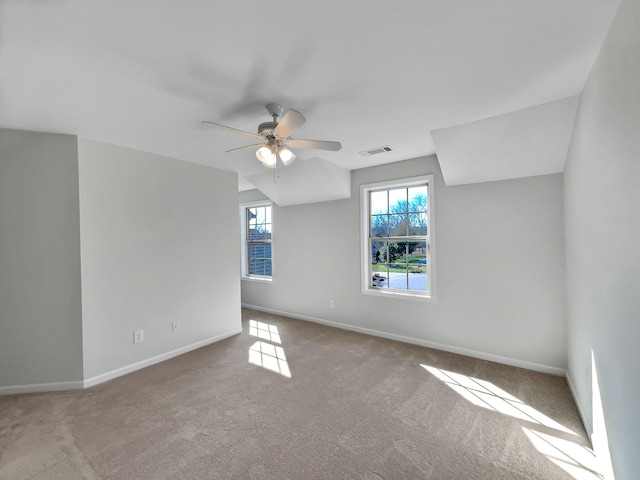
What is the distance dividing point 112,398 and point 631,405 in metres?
3.55

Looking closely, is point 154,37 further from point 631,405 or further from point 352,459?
point 631,405

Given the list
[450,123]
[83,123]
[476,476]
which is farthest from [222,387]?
[450,123]

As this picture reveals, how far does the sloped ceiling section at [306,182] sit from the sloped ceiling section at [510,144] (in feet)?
4.73

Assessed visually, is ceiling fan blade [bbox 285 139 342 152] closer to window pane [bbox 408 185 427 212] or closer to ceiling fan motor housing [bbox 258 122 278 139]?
ceiling fan motor housing [bbox 258 122 278 139]

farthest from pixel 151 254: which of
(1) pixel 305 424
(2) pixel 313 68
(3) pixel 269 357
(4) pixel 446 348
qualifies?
(4) pixel 446 348

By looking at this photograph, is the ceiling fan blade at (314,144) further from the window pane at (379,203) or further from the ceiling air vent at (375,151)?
the window pane at (379,203)

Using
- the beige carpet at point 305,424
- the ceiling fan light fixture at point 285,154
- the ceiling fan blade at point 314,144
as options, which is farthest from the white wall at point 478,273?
the ceiling fan light fixture at point 285,154

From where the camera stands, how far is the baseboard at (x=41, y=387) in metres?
2.60

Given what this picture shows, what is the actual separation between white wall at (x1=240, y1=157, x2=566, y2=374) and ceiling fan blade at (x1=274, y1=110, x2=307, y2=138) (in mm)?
2230

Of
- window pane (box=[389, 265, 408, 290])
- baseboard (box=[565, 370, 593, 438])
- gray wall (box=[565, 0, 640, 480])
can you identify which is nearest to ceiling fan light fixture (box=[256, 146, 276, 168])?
gray wall (box=[565, 0, 640, 480])

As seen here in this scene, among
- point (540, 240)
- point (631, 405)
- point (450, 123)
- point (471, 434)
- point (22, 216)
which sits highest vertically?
point (450, 123)

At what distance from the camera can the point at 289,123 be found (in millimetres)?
1969

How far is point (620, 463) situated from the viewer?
1.36 metres

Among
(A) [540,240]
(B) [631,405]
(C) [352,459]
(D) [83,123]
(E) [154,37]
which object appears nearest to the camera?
(B) [631,405]
